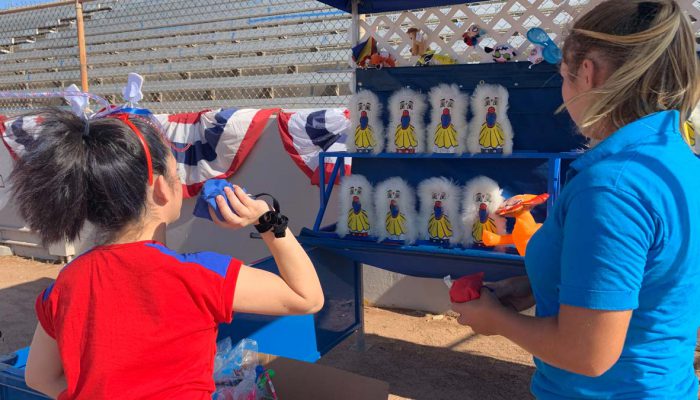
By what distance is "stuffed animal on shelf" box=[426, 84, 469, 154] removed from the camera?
296cm

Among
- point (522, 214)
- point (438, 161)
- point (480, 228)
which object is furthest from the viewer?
point (438, 161)

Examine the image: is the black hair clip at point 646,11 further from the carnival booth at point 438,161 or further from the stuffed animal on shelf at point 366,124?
the stuffed animal on shelf at point 366,124

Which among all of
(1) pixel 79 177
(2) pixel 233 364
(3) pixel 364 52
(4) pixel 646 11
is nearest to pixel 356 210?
(3) pixel 364 52

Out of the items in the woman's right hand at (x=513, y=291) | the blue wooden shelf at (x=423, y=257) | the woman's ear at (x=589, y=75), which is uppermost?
the woman's ear at (x=589, y=75)

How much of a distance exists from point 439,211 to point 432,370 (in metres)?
1.07

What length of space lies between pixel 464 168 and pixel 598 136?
2.18 meters

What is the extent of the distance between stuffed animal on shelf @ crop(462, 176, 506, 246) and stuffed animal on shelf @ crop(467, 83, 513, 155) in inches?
6.8

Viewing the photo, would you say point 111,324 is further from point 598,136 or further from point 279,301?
point 598,136

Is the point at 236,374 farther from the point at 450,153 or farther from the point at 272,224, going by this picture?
the point at 450,153

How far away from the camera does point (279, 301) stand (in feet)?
3.59

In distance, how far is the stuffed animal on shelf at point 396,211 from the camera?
3.03 meters

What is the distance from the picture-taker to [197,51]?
375 inches

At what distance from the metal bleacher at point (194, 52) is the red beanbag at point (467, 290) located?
510 cm

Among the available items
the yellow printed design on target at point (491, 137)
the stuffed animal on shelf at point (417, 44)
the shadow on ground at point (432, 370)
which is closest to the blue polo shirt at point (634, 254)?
the yellow printed design on target at point (491, 137)
